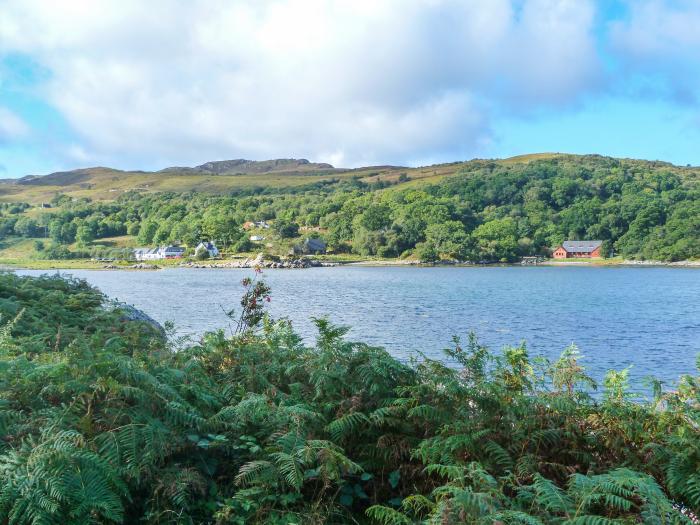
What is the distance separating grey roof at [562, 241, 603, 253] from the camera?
507 feet

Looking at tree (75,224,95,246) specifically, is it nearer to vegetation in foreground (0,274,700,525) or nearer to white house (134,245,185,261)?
white house (134,245,185,261)

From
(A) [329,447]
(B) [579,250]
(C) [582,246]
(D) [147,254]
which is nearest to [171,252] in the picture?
(D) [147,254]

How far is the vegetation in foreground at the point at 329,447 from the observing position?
12.5 feet

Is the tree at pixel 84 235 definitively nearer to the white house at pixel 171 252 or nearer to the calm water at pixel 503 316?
the white house at pixel 171 252

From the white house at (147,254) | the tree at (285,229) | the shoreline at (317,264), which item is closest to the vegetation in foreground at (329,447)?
the shoreline at (317,264)

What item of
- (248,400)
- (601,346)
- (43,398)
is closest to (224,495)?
(248,400)

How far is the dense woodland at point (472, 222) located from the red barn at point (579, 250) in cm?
324

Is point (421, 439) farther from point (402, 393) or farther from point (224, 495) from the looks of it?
point (224, 495)

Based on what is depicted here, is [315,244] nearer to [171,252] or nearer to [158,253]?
[171,252]

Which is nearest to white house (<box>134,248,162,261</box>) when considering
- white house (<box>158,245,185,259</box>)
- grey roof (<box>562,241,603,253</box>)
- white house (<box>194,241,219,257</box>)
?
white house (<box>158,245,185,259</box>)

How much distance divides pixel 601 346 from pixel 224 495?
27.0m

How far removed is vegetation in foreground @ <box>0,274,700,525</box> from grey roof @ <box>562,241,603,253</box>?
161170 millimetres

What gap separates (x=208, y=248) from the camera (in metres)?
150

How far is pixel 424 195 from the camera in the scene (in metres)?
194
